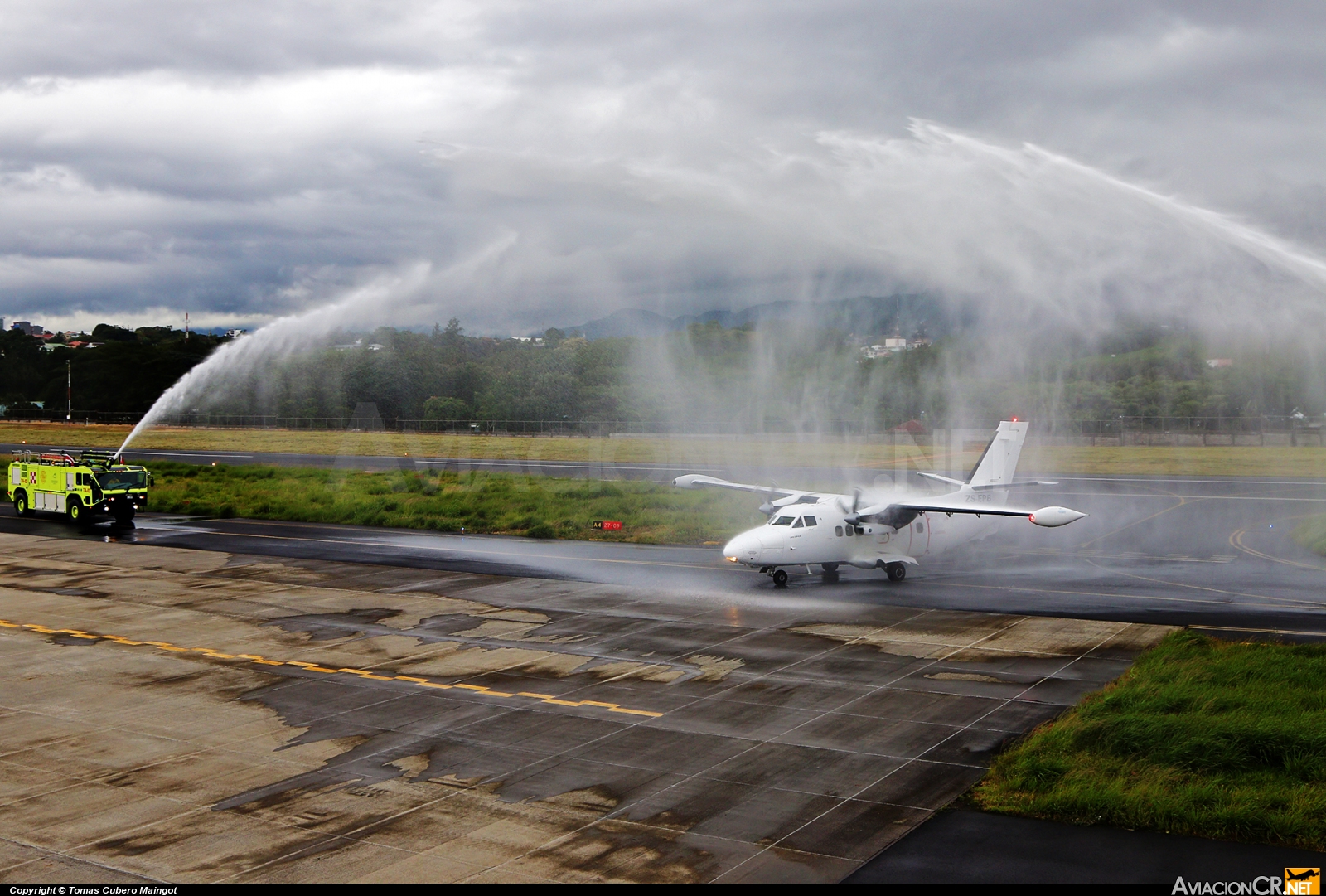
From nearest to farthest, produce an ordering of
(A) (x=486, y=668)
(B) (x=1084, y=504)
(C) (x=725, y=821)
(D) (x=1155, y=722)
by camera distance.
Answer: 1. (C) (x=725, y=821)
2. (D) (x=1155, y=722)
3. (A) (x=486, y=668)
4. (B) (x=1084, y=504)

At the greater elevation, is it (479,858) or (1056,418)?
(1056,418)

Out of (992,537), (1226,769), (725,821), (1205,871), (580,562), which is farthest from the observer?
(992,537)

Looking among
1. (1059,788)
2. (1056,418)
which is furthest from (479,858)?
(1056,418)

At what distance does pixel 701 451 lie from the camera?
3644 inches

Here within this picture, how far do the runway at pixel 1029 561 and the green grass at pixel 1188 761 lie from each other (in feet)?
28.3

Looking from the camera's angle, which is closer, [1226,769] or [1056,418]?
[1226,769]

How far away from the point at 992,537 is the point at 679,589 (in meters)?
20.2

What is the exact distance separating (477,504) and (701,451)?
40012 mm

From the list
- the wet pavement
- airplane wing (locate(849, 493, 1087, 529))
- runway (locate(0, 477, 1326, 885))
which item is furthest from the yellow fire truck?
airplane wing (locate(849, 493, 1087, 529))

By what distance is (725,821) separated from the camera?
14.6 metres

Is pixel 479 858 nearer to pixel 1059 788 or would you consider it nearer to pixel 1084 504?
pixel 1059 788

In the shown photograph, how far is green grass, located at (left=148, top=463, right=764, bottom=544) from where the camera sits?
4888 centimetres

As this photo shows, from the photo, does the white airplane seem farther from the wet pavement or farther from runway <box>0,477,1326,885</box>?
the wet pavement

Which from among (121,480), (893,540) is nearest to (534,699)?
(893,540)
